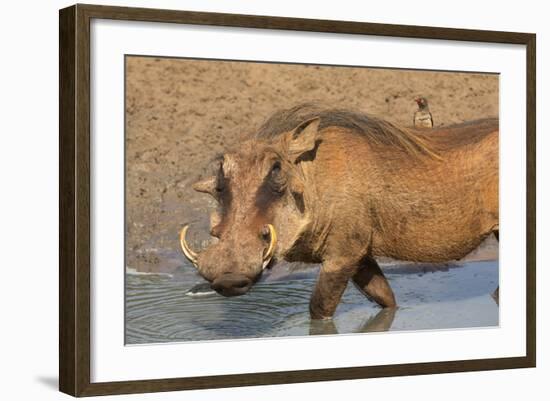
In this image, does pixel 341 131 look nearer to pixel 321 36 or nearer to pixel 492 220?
pixel 321 36

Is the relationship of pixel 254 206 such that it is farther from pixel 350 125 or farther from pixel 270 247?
pixel 350 125

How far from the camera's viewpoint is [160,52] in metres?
7.65

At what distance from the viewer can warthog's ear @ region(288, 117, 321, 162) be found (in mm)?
8070

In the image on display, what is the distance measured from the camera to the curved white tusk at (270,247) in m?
7.94

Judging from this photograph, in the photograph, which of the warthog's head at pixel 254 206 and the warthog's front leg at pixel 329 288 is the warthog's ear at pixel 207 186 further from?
the warthog's front leg at pixel 329 288

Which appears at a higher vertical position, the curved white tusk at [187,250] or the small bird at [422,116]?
the small bird at [422,116]

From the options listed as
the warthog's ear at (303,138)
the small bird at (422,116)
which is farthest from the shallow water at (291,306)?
the small bird at (422,116)

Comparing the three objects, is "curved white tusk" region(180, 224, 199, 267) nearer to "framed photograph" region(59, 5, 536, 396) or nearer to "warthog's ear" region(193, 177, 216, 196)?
"framed photograph" region(59, 5, 536, 396)

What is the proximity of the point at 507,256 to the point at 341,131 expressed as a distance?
1.22 meters

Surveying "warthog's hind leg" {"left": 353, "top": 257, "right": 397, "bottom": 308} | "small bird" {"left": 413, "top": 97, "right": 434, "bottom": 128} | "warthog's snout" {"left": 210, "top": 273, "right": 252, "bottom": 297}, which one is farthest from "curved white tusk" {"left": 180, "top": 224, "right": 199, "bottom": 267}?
"small bird" {"left": 413, "top": 97, "right": 434, "bottom": 128}

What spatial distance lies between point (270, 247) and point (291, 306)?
0.33 m

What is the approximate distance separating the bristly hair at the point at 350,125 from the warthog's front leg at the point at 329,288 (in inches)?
26.9

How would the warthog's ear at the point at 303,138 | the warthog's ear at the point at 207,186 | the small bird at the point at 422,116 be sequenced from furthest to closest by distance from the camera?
the small bird at the point at 422,116 < the warthog's ear at the point at 303,138 < the warthog's ear at the point at 207,186

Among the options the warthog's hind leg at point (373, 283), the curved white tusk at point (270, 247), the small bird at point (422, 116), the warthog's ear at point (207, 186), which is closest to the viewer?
the warthog's ear at point (207, 186)
